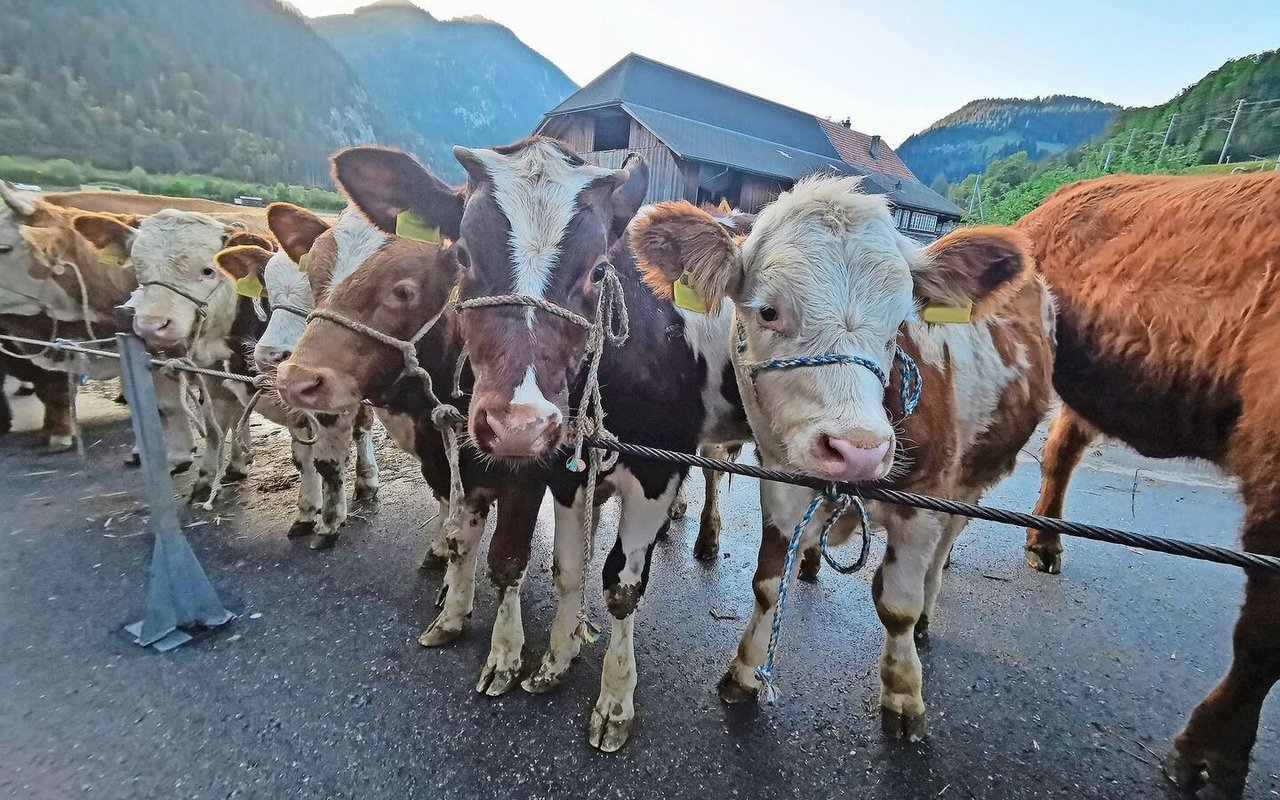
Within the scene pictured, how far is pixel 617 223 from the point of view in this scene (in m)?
1.95

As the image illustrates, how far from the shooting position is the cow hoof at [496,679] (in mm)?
2365

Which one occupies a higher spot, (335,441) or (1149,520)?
(335,441)

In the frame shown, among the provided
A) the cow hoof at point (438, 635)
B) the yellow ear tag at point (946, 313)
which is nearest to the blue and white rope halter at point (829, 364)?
the yellow ear tag at point (946, 313)

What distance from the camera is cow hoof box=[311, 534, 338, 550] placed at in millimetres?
3506

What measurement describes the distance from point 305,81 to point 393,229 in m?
29.9

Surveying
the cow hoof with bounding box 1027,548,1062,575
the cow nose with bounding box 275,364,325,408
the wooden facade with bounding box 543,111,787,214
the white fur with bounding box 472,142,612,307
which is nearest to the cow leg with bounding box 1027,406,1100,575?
the cow hoof with bounding box 1027,548,1062,575

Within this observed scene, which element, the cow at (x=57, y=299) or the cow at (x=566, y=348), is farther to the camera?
the cow at (x=57, y=299)

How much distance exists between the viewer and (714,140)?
821 inches

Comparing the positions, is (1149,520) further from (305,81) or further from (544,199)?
(305,81)

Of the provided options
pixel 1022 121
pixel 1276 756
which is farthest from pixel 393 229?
pixel 1022 121

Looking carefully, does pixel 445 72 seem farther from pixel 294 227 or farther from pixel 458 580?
pixel 458 580

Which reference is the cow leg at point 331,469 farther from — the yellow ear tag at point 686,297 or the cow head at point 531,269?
the yellow ear tag at point 686,297

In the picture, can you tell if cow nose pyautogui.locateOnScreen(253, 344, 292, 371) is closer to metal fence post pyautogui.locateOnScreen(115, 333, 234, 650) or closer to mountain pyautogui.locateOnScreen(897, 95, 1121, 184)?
metal fence post pyautogui.locateOnScreen(115, 333, 234, 650)

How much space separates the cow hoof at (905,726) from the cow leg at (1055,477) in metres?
2.08
